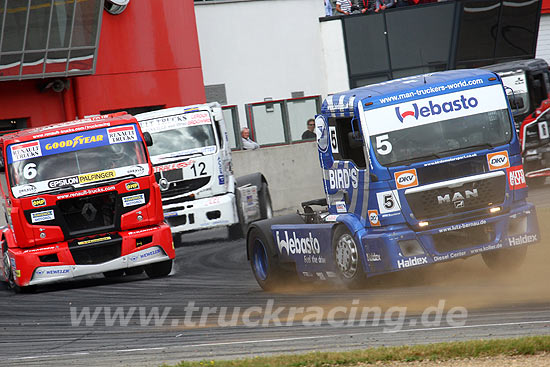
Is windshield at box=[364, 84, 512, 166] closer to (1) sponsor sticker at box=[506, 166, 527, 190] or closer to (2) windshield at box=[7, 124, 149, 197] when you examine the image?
(1) sponsor sticker at box=[506, 166, 527, 190]

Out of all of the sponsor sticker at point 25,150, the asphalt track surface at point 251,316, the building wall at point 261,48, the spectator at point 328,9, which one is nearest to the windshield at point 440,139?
the asphalt track surface at point 251,316

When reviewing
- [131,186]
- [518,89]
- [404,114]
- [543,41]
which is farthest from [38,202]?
[543,41]

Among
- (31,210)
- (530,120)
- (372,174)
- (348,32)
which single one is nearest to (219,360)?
(372,174)

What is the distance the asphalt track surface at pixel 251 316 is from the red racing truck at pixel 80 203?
0.45m

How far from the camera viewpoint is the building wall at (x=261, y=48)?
36.7 m

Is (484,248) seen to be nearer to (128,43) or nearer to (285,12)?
(128,43)

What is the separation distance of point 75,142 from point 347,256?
5.98 meters

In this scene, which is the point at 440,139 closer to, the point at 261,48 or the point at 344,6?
the point at 261,48

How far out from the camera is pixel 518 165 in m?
12.9

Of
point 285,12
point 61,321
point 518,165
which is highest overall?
point 285,12

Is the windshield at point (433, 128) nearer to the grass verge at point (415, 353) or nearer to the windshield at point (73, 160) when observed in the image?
the grass verge at point (415, 353)

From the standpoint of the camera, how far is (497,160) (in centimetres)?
1272

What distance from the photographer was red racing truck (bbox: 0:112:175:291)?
1692cm

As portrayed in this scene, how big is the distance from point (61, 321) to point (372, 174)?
409 centimetres
